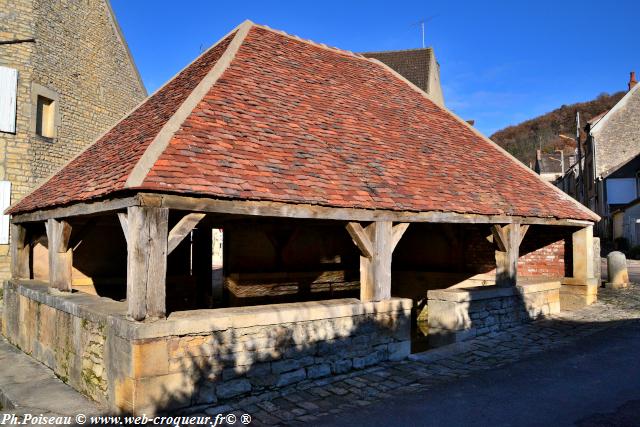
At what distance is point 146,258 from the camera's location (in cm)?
483

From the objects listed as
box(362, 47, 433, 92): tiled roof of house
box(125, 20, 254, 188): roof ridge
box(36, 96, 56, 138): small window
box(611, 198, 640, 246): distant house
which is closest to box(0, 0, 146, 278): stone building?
box(36, 96, 56, 138): small window

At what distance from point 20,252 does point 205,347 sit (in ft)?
19.6

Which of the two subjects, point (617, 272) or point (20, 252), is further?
point (617, 272)

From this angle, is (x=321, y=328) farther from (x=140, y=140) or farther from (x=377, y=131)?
(x=377, y=131)

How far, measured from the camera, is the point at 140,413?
463 centimetres

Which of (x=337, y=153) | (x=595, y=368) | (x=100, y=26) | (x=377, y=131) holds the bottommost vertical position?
(x=595, y=368)

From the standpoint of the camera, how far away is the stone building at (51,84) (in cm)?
1248

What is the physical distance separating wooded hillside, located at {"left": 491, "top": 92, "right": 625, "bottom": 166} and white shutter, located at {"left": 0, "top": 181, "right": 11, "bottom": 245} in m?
57.8

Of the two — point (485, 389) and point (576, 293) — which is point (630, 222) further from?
point (485, 389)

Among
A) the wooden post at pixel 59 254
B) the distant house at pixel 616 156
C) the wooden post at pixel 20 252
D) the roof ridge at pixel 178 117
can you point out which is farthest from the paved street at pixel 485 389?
the distant house at pixel 616 156

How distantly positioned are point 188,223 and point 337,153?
286 centimetres

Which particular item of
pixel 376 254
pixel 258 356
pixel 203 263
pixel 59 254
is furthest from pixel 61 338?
pixel 203 263

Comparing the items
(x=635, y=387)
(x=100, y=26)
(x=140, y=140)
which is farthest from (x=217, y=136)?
(x=100, y=26)

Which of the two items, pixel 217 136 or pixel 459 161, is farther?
pixel 459 161
